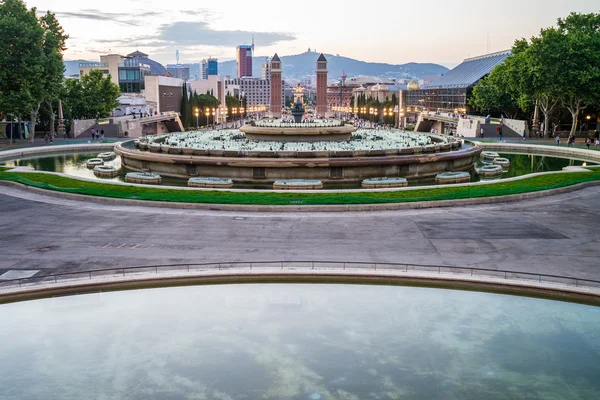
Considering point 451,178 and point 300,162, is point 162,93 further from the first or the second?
point 451,178

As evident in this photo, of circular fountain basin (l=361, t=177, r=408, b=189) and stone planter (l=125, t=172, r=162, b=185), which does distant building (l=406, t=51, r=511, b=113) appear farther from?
stone planter (l=125, t=172, r=162, b=185)

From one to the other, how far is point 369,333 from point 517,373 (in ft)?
10.9

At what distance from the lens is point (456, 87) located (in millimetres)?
112875

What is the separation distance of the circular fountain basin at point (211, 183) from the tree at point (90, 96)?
4862 cm

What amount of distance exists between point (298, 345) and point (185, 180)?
85.0 ft

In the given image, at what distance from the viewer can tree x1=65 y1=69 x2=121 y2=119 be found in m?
75.5

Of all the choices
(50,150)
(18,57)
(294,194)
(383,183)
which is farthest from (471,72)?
(294,194)

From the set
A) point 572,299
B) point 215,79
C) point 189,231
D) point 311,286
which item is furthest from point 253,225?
point 215,79

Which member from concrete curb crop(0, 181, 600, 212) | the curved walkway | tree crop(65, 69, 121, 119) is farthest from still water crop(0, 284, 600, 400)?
tree crop(65, 69, 121, 119)

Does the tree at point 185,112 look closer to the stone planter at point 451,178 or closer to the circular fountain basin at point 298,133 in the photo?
the circular fountain basin at point 298,133

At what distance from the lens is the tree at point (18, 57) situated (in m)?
56.7

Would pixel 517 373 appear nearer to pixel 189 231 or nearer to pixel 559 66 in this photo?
pixel 189 231

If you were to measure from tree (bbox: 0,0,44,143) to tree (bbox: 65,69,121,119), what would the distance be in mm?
15624

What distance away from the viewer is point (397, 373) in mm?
11328
